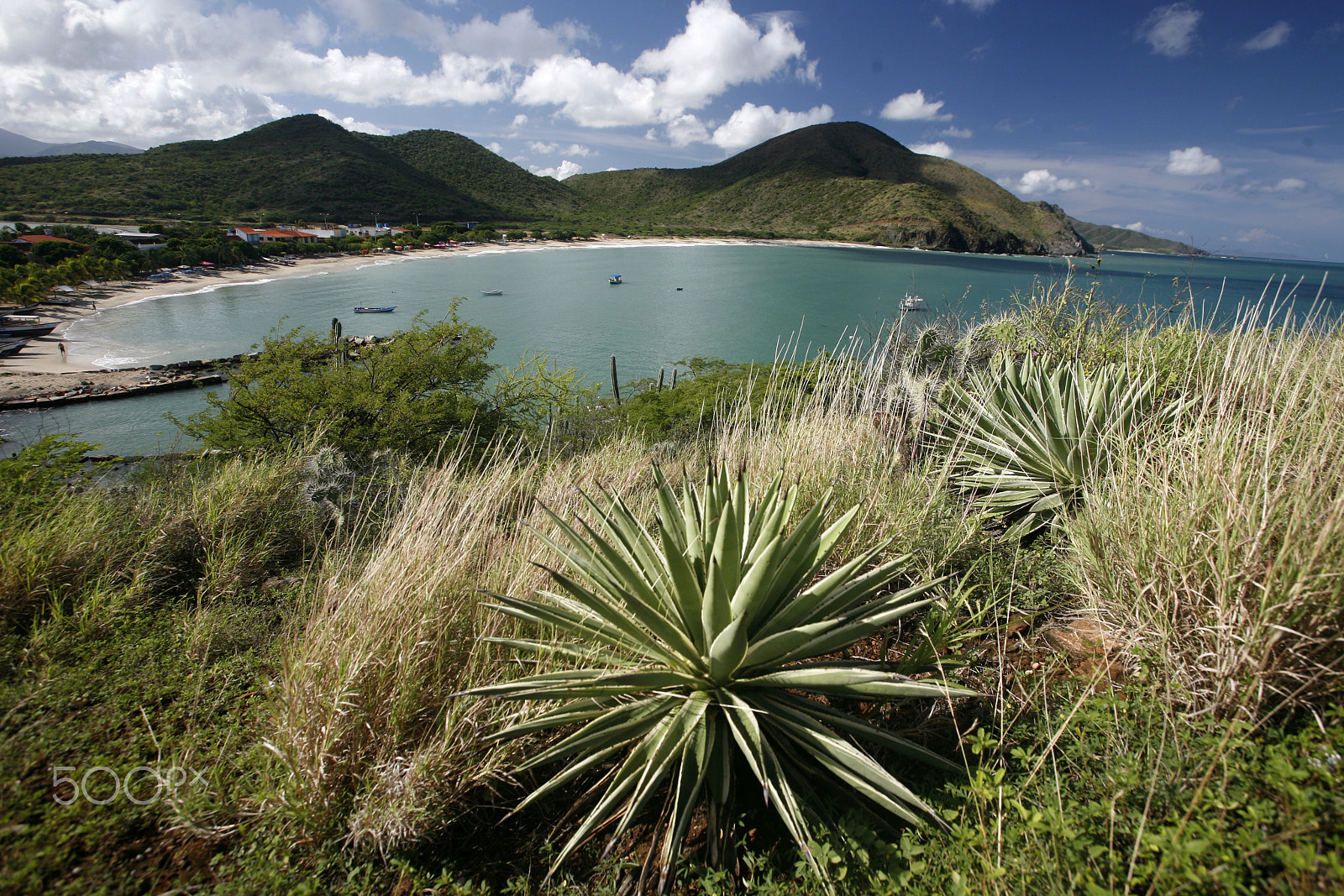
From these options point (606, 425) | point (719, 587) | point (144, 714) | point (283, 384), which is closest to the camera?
point (719, 587)

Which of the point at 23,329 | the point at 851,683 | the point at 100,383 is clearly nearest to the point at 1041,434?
the point at 851,683

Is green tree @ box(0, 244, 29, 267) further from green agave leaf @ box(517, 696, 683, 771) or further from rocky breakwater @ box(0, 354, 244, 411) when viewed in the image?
green agave leaf @ box(517, 696, 683, 771)

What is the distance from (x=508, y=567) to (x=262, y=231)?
97.0 meters

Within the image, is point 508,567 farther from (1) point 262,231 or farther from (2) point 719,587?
(1) point 262,231

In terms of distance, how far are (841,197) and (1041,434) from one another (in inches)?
5672

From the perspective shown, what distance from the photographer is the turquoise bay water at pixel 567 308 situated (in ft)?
85.1

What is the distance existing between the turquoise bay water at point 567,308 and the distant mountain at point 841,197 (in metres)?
36.6

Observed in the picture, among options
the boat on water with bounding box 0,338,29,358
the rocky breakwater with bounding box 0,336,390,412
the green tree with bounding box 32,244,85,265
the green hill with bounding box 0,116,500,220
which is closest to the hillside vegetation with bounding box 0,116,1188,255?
the green hill with bounding box 0,116,500,220

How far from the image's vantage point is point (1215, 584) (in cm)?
211

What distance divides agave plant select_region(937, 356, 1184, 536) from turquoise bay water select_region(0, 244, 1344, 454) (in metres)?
4.67

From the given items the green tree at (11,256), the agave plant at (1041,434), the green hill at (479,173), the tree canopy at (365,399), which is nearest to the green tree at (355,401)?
the tree canopy at (365,399)

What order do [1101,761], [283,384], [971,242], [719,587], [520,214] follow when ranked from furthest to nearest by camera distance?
[520,214]
[971,242]
[283,384]
[719,587]
[1101,761]

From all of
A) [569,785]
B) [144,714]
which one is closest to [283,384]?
[144,714]

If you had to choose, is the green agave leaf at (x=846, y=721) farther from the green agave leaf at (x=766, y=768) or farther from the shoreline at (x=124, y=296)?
the shoreline at (x=124, y=296)
